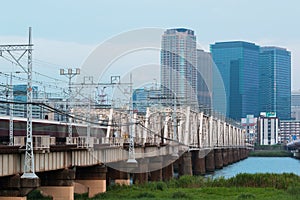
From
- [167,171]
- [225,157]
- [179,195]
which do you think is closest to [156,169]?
[167,171]

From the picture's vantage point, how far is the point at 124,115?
10369 centimetres

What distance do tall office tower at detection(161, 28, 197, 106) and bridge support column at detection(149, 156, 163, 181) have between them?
962cm

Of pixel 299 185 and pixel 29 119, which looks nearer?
pixel 29 119

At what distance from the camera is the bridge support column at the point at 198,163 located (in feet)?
393

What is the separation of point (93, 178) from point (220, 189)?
11.8m

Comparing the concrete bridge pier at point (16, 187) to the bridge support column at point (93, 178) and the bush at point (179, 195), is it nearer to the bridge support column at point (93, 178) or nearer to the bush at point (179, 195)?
the bush at point (179, 195)

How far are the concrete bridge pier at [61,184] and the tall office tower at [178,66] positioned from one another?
43.1m

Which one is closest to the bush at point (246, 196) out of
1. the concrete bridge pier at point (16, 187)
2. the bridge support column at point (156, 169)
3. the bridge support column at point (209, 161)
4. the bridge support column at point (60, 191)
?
the bridge support column at point (60, 191)

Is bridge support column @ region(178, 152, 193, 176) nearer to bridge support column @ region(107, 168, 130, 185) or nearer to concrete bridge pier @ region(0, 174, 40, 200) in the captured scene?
bridge support column @ region(107, 168, 130, 185)

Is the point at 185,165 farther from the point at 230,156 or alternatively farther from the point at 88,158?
the point at 230,156

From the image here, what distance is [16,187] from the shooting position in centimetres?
3544

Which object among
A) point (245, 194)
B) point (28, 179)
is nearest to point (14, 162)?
point (28, 179)

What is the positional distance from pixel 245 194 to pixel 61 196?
13775 mm

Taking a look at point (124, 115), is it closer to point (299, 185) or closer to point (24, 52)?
point (299, 185)
